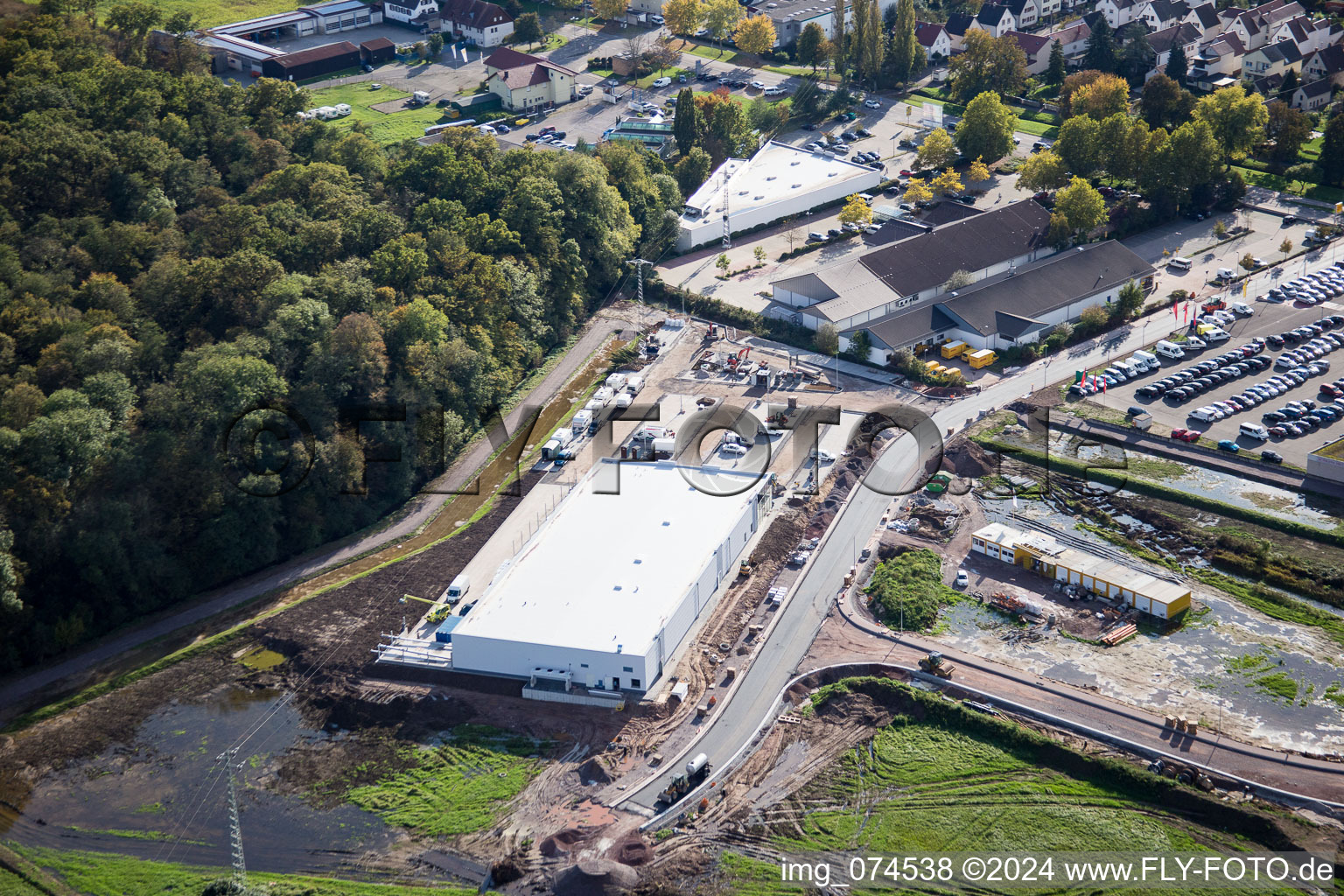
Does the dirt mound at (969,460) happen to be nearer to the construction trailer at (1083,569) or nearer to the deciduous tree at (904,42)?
the construction trailer at (1083,569)

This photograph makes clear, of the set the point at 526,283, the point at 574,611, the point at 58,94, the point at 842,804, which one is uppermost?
the point at 58,94

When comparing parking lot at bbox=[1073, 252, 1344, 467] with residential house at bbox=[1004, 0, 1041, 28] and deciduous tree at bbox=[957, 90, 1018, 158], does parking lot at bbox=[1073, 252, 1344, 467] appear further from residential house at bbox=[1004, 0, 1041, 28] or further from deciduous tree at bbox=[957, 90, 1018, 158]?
residential house at bbox=[1004, 0, 1041, 28]

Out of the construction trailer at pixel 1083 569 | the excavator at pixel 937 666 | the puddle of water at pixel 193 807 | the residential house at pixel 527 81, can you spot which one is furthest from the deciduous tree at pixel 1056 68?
the puddle of water at pixel 193 807

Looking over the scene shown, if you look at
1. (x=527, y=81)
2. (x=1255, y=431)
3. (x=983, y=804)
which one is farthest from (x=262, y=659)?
(x=527, y=81)

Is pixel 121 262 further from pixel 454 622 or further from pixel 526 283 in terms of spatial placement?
pixel 454 622

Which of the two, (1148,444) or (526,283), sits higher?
(526,283)

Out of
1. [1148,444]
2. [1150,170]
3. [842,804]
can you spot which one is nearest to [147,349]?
[842,804]

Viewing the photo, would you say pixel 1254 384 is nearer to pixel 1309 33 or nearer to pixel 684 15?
pixel 1309 33
